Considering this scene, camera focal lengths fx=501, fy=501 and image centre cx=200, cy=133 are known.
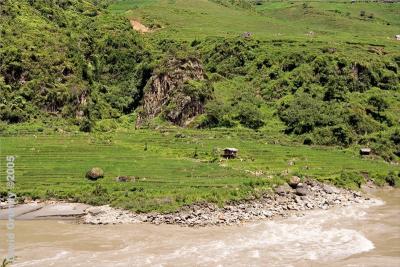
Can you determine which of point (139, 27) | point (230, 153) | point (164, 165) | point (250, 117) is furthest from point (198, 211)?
point (139, 27)

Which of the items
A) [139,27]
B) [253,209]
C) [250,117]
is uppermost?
[139,27]

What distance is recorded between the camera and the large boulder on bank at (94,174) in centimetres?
5106

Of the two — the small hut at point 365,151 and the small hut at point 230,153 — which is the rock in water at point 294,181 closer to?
the small hut at point 230,153

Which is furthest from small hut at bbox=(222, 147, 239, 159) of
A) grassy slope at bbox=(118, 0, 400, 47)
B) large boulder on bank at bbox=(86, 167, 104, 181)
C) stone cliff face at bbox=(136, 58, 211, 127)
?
grassy slope at bbox=(118, 0, 400, 47)

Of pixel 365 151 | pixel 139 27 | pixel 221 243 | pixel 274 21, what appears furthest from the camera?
pixel 274 21

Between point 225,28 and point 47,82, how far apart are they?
49.8 meters

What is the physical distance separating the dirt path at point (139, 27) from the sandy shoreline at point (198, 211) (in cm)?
7945

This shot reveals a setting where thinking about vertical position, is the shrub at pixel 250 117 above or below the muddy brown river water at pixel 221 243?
above

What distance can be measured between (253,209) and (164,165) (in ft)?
44.8

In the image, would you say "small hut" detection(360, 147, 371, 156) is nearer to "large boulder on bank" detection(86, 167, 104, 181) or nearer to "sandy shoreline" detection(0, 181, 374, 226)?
"sandy shoreline" detection(0, 181, 374, 226)

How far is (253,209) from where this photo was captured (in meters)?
45.8

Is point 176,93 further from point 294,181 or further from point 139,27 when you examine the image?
point 139,27

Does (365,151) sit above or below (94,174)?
below

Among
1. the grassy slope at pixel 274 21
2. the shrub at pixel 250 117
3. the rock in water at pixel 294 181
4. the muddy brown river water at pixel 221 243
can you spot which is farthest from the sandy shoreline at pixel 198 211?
the grassy slope at pixel 274 21
